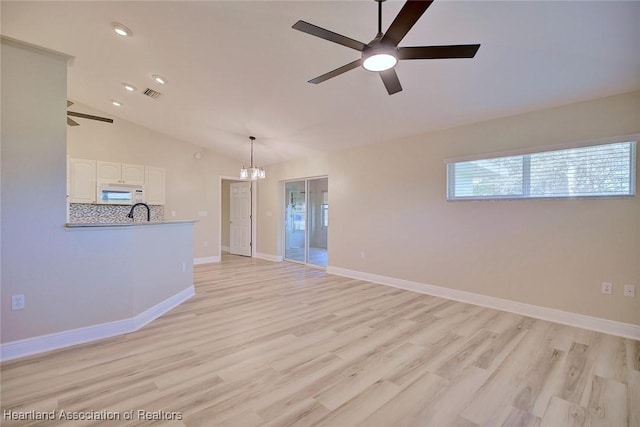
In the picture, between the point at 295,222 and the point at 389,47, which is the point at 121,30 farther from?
the point at 295,222

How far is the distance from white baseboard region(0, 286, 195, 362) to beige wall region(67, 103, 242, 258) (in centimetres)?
344

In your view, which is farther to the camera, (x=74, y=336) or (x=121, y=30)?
(x=121, y=30)

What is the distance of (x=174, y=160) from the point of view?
654 centimetres

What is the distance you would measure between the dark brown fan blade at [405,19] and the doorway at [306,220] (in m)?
4.87

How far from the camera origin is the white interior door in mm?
7977

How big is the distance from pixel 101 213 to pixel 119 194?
0.50 metres

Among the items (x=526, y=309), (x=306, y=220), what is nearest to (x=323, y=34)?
(x=526, y=309)

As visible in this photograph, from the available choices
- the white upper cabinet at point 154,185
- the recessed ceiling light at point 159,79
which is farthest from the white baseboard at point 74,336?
the white upper cabinet at point 154,185

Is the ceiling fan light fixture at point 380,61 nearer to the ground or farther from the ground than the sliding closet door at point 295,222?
farther from the ground

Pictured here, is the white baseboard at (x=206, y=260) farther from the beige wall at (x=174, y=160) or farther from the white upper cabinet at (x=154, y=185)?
the white upper cabinet at (x=154, y=185)

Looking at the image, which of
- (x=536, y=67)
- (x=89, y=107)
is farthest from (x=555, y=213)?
(x=89, y=107)

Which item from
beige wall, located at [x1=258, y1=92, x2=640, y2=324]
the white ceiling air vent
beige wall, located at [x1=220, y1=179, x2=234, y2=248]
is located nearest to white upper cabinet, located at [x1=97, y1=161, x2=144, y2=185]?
the white ceiling air vent

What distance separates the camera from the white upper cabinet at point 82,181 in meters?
5.14

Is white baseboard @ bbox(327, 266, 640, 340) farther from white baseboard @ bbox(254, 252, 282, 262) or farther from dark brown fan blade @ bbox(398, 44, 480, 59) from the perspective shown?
dark brown fan blade @ bbox(398, 44, 480, 59)
